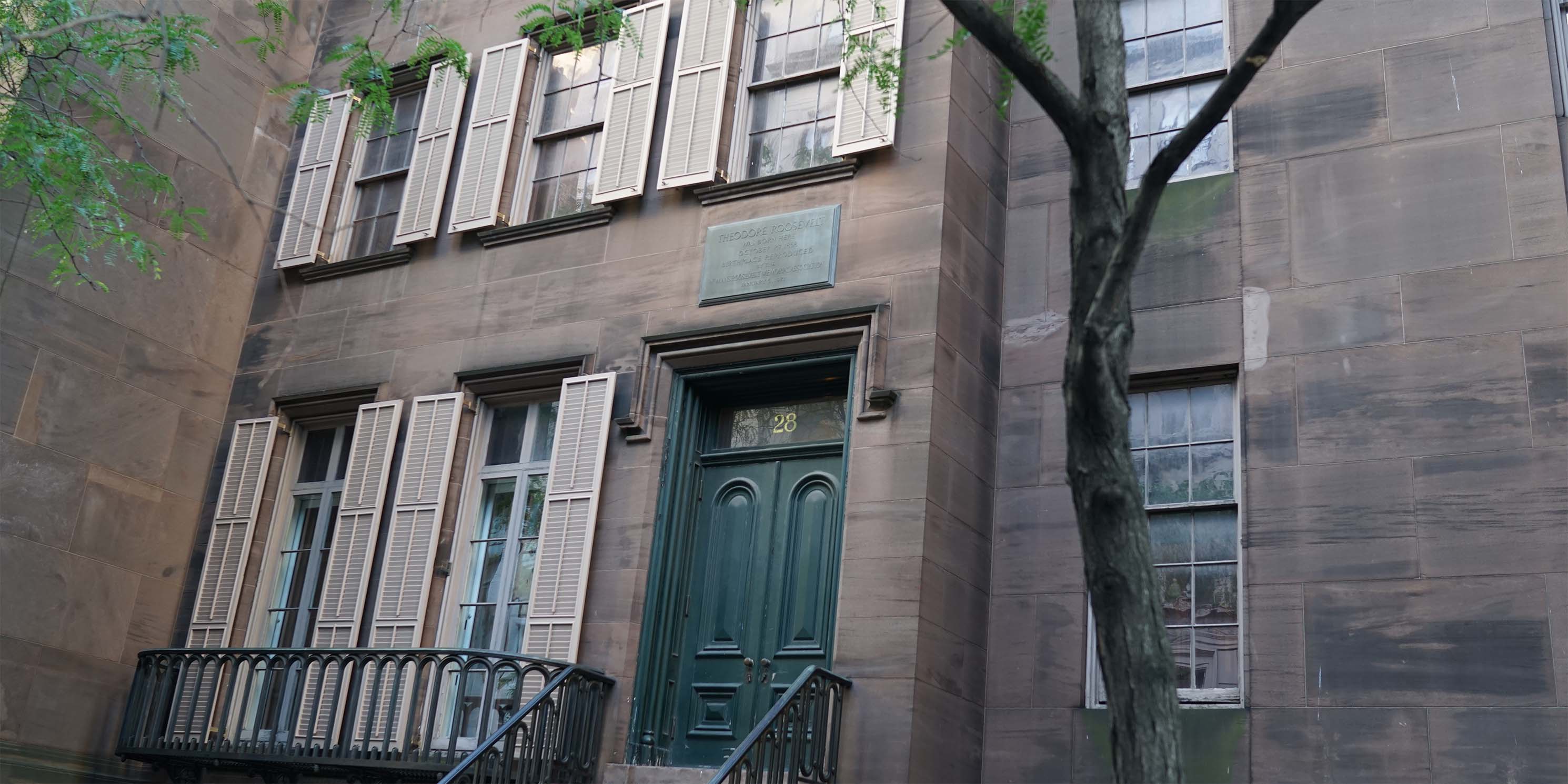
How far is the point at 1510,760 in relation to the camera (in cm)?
792

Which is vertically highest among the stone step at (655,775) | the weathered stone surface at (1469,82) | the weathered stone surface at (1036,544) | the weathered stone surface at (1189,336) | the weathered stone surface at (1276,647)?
the weathered stone surface at (1469,82)

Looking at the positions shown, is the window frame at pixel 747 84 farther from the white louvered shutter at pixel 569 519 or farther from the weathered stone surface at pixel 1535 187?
the weathered stone surface at pixel 1535 187

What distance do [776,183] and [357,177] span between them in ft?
16.4

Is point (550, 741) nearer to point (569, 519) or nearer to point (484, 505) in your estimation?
point (569, 519)

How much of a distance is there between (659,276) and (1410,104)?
5.49m

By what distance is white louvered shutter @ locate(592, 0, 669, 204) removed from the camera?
37.6ft

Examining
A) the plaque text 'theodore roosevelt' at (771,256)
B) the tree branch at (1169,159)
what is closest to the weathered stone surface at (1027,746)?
the plaque text 'theodore roosevelt' at (771,256)

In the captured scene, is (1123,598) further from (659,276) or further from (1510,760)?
(659,276)

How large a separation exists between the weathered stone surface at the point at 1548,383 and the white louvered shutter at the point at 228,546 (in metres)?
9.86

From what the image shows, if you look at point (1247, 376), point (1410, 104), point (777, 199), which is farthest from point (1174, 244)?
point (777, 199)

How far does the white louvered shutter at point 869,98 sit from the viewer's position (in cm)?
1027

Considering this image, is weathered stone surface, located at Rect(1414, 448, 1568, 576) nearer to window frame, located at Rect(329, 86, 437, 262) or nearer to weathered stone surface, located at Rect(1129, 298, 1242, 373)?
weathered stone surface, located at Rect(1129, 298, 1242, 373)

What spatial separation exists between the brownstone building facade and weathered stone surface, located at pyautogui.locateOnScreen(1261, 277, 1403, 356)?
27 millimetres


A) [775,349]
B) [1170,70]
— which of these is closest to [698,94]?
[775,349]
